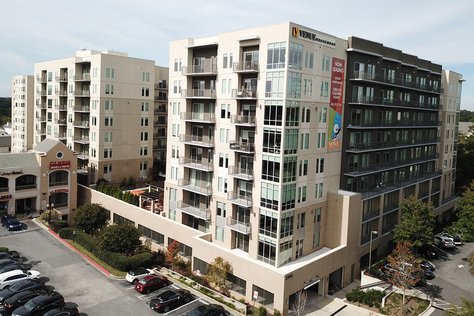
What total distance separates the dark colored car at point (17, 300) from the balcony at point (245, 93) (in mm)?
26606

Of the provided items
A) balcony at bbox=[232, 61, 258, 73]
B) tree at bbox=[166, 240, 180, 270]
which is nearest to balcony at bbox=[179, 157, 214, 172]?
tree at bbox=[166, 240, 180, 270]

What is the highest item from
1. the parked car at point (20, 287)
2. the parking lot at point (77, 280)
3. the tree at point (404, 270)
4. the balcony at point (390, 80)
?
the balcony at point (390, 80)

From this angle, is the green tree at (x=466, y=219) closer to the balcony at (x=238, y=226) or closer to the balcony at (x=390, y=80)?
the balcony at (x=390, y=80)

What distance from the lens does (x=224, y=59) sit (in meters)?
44.3

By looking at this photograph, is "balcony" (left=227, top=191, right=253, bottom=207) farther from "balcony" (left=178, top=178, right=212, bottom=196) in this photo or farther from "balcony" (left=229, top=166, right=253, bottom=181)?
"balcony" (left=178, top=178, right=212, bottom=196)

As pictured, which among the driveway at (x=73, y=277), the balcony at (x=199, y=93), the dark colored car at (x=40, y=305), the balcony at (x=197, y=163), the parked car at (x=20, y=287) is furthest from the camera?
the balcony at (x=197, y=163)

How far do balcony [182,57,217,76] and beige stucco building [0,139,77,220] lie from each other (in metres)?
27.6

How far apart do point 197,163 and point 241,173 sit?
8.04 m

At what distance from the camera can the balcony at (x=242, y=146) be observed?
41594 mm

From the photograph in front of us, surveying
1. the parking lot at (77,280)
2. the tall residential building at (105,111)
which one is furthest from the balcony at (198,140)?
Answer: the tall residential building at (105,111)

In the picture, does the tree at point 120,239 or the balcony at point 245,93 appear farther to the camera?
the tree at point 120,239

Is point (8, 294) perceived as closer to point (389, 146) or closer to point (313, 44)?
point (313, 44)

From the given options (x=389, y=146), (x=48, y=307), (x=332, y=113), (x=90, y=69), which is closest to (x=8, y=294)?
(x=48, y=307)

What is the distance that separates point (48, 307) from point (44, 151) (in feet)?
111
